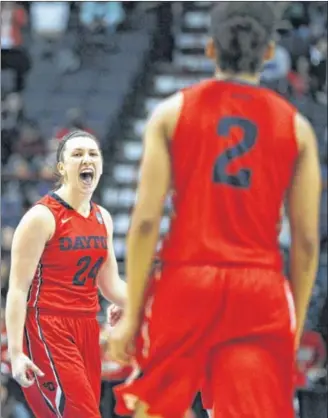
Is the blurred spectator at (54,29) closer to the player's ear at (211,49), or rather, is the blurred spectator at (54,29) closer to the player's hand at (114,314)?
the player's hand at (114,314)

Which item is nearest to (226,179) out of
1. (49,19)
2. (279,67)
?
(279,67)

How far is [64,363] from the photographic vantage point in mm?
3959

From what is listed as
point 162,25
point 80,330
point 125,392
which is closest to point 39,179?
point 162,25

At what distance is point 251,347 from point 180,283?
0.25m

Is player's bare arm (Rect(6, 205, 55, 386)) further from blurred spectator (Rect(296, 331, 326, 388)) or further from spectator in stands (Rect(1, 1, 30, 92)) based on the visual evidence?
spectator in stands (Rect(1, 1, 30, 92))

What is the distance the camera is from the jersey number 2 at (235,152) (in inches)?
116

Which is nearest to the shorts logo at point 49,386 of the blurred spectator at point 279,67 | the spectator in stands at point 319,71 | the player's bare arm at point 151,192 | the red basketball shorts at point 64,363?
the red basketball shorts at point 64,363

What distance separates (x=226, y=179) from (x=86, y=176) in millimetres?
1205

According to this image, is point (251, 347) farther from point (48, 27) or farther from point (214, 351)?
point (48, 27)

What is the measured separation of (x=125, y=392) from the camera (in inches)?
A: 117

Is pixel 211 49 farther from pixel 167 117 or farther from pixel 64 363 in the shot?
pixel 64 363

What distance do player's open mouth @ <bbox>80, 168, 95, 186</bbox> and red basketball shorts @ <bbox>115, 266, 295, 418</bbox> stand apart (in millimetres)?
1155

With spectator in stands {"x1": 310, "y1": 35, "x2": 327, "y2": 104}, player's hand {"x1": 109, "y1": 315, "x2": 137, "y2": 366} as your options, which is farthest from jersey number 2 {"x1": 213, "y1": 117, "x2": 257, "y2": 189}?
spectator in stands {"x1": 310, "y1": 35, "x2": 327, "y2": 104}

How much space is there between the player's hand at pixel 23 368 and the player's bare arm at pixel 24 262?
7 centimetres
